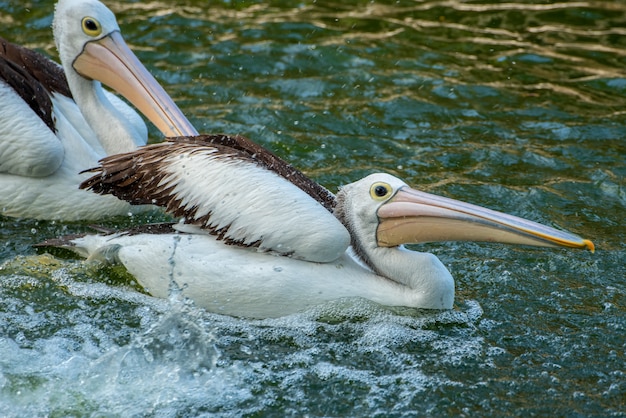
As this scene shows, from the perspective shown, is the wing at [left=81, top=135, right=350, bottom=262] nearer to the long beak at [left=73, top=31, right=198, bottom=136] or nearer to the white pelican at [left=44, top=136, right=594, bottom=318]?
the white pelican at [left=44, top=136, right=594, bottom=318]

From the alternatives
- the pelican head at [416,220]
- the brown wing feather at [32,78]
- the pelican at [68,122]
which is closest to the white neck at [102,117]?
the pelican at [68,122]

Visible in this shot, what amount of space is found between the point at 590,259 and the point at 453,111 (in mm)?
2012

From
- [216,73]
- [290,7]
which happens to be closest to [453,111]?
[216,73]

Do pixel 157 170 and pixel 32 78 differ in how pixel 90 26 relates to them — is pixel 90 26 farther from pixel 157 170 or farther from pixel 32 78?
pixel 157 170

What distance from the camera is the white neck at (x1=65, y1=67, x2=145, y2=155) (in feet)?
17.1

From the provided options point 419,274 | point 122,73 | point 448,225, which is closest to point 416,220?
point 448,225

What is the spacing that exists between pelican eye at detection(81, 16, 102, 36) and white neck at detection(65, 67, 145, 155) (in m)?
0.25

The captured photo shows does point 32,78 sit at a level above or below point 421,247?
above

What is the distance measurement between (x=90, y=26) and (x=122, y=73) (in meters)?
0.30

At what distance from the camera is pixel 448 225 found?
4.15 meters

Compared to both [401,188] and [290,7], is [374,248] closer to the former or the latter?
[401,188]

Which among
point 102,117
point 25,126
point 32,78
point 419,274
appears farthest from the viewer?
point 102,117

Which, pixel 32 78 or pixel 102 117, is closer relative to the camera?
pixel 32 78

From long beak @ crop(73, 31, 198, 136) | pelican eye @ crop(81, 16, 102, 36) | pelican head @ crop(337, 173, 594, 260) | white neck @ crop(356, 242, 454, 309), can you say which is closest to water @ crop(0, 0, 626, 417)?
white neck @ crop(356, 242, 454, 309)
